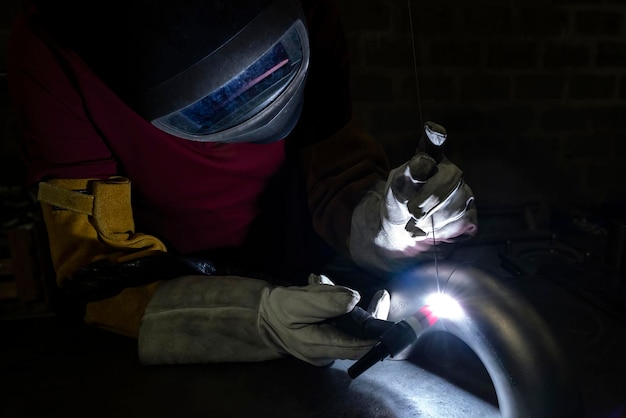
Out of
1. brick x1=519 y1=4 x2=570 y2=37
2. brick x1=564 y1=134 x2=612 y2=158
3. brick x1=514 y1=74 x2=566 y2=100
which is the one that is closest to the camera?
brick x1=519 y1=4 x2=570 y2=37

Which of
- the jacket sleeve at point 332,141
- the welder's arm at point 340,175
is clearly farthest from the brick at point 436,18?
the welder's arm at point 340,175

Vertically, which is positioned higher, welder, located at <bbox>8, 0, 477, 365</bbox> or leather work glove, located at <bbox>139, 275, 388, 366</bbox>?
welder, located at <bbox>8, 0, 477, 365</bbox>

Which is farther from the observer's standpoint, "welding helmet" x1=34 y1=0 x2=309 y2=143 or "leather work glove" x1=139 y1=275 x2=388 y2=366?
"leather work glove" x1=139 y1=275 x2=388 y2=366

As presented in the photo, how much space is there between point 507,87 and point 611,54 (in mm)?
712

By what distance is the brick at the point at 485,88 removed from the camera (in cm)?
252

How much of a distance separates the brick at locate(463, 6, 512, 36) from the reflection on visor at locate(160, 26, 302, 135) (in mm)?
1838

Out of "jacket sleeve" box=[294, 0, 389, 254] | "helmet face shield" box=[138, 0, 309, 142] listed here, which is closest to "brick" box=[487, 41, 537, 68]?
"jacket sleeve" box=[294, 0, 389, 254]

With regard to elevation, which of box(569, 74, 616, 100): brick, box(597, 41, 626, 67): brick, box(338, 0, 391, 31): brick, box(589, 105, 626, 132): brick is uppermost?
box(338, 0, 391, 31): brick

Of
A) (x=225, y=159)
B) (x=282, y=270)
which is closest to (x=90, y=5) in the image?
(x=225, y=159)

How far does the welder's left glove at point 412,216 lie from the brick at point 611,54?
227 centimetres

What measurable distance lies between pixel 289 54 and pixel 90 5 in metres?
0.39

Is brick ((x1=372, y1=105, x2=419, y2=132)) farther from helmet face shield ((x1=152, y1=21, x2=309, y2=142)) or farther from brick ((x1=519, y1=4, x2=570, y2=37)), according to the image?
helmet face shield ((x1=152, y1=21, x2=309, y2=142))

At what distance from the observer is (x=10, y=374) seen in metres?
1.10

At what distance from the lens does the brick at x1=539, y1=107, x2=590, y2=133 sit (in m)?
2.69
